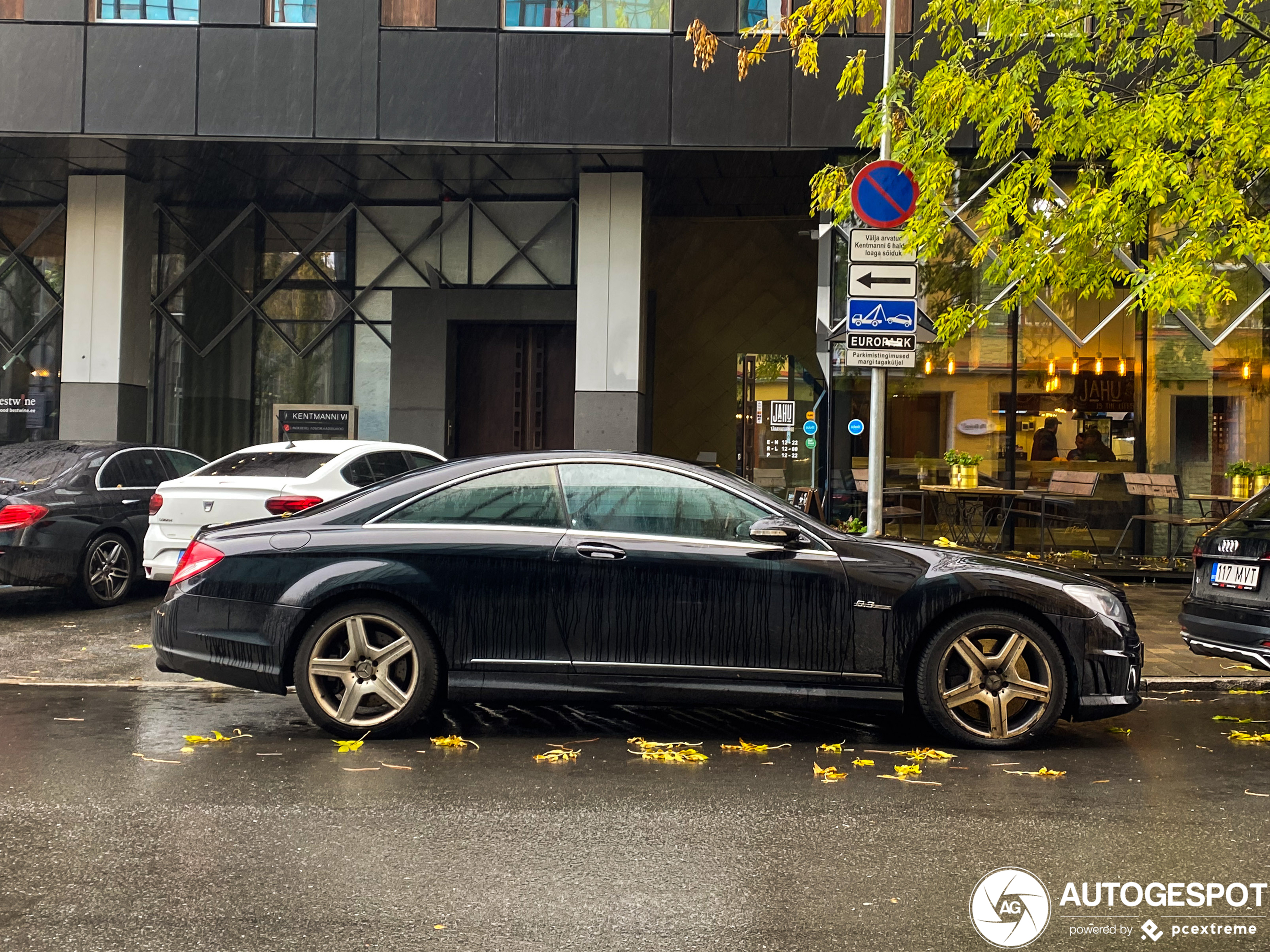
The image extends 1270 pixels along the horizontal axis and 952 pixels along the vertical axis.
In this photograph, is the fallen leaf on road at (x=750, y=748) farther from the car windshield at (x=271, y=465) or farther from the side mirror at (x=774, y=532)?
the car windshield at (x=271, y=465)

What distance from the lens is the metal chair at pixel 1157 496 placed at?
1441 cm

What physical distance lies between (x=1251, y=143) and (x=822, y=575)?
18.1 ft

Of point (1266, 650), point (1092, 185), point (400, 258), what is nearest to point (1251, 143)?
point (1092, 185)

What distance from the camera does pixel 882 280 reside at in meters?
8.55

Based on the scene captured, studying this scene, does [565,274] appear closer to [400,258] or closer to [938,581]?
[400,258]

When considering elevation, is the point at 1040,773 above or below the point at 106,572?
below

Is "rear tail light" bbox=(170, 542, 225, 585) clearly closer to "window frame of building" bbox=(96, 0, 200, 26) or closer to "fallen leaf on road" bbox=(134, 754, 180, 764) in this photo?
"fallen leaf on road" bbox=(134, 754, 180, 764)

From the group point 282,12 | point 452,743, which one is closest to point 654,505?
point 452,743

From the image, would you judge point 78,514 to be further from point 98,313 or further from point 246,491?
point 98,313

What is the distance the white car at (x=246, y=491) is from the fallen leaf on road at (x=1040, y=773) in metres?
5.27

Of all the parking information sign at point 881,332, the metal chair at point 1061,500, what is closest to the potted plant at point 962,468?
the metal chair at point 1061,500

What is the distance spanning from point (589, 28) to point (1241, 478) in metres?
9.97

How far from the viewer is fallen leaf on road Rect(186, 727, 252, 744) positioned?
5.88m

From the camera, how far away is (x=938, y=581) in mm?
5816
